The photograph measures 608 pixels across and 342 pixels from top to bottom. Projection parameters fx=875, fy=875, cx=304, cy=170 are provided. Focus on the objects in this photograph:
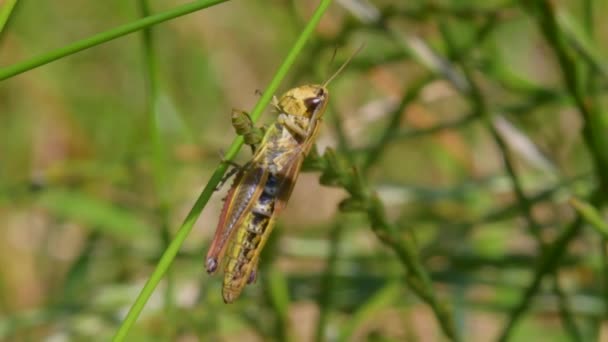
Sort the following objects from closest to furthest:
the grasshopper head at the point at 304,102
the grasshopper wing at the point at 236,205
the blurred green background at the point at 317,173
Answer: the grasshopper wing at the point at 236,205, the grasshopper head at the point at 304,102, the blurred green background at the point at 317,173

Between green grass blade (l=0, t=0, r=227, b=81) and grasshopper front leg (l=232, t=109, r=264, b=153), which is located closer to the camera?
green grass blade (l=0, t=0, r=227, b=81)

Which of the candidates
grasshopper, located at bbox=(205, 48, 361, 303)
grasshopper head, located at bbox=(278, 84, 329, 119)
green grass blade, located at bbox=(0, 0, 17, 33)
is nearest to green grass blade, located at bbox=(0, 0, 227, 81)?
green grass blade, located at bbox=(0, 0, 17, 33)

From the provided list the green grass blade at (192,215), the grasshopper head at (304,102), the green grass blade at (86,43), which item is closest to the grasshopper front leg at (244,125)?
the green grass blade at (192,215)

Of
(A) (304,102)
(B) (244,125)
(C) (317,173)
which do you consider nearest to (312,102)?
(A) (304,102)

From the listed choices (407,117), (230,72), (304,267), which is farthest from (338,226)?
(230,72)

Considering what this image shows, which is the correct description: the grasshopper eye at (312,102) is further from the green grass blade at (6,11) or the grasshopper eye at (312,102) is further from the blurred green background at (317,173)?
the green grass blade at (6,11)

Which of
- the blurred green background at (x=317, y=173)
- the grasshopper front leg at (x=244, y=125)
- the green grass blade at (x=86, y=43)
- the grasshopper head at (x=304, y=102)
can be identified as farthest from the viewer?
the blurred green background at (x=317, y=173)

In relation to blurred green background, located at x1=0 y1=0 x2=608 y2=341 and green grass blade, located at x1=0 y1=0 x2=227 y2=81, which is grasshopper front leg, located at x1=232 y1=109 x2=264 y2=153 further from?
blurred green background, located at x1=0 y1=0 x2=608 y2=341

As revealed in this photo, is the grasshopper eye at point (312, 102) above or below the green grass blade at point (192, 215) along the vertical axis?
above
